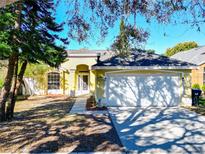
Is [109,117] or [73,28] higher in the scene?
[73,28]

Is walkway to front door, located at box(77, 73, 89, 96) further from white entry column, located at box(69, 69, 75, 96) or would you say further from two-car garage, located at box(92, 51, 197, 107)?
two-car garage, located at box(92, 51, 197, 107)

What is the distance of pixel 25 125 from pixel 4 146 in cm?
387

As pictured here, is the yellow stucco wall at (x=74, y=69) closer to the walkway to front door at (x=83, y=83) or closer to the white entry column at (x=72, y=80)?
the white entry column at (x=72, y=80)

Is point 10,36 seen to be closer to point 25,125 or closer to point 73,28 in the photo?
point 25,125

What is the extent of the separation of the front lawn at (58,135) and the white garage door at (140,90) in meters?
5.67

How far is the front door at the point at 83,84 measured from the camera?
3241cm

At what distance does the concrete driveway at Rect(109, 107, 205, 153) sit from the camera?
936 cm

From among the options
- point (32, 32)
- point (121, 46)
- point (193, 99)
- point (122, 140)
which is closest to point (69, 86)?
point (193, 99)

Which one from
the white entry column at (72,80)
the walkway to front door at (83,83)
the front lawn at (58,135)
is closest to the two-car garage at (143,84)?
the front lawn at (58,135)

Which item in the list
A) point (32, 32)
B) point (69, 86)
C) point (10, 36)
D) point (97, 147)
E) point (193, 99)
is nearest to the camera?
point (97, 147)

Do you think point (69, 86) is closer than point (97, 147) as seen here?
No

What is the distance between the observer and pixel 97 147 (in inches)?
366

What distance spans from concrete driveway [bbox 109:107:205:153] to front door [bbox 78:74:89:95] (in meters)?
15.7

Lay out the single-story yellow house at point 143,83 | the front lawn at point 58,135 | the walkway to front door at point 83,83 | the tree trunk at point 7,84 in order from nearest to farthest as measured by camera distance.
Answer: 1. the front lawn at point 58,135
2. the tree trunk at point 7,84
3. the single-story yellow house at point 143,83
4. the walkway to front door at point 83,83
